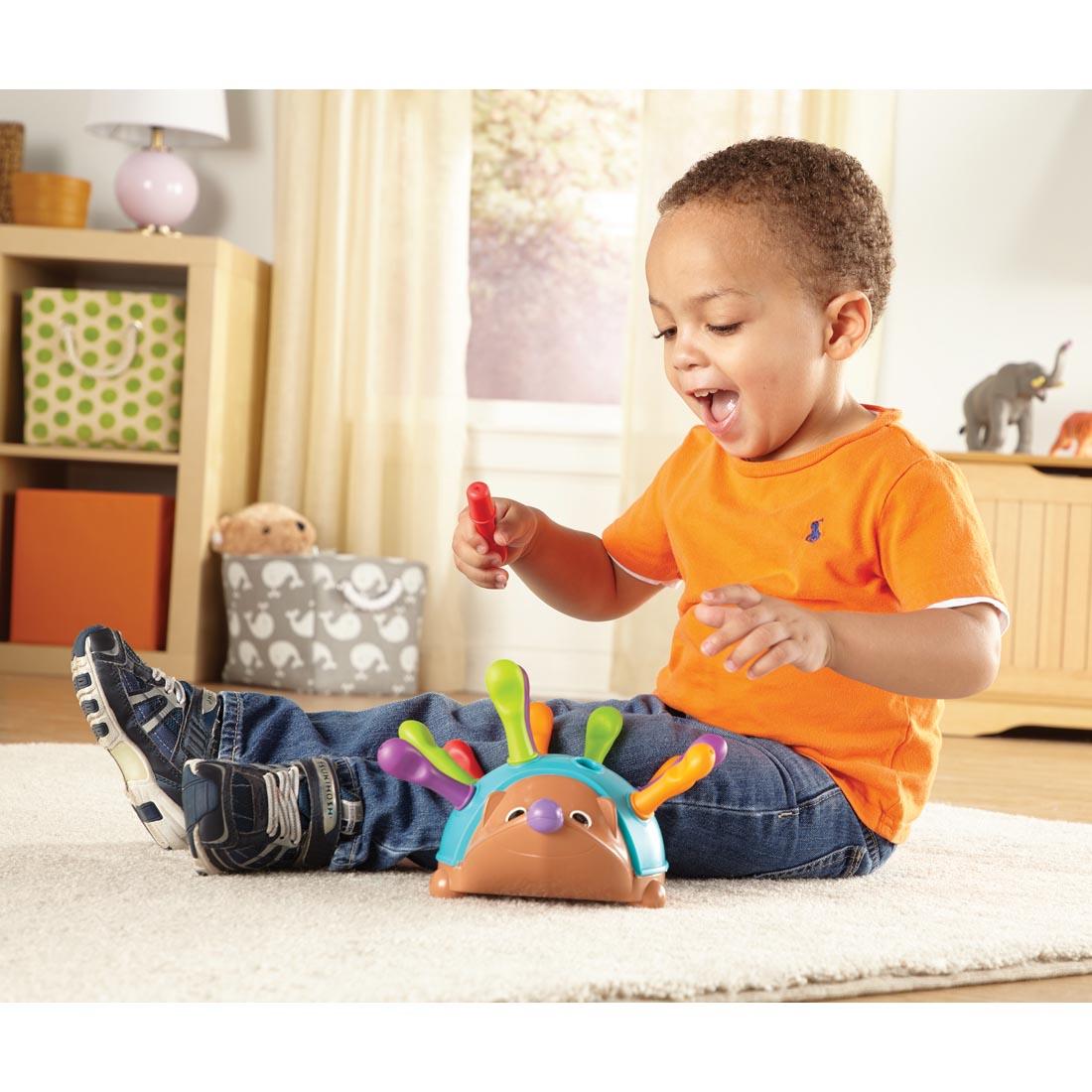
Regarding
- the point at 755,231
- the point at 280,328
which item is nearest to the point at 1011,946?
the point at 755,231

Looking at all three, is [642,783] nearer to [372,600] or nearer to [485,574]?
[485,574]

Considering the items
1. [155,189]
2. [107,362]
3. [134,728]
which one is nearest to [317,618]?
[107,362]

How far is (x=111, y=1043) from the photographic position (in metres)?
0.60

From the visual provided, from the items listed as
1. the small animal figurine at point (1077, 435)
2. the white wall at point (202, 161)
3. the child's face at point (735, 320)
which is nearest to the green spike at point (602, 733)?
the child's face at point (735, 320)

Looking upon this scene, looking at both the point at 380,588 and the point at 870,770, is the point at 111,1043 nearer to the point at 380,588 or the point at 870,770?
the point at 870,770

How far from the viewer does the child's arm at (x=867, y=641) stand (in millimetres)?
753

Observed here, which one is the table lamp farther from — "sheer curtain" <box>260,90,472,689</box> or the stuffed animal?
the stuffed animal

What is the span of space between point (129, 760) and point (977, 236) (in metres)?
2.10

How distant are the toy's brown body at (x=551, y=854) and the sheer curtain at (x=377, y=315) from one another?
167 centimetres

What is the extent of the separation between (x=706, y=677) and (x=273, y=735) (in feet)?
1.04

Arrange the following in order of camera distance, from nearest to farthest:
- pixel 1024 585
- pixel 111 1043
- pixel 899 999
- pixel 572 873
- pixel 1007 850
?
pixel 111 1043, pixel 899 999, pixel 572 873, pixel 1007 850, pixel 1024 585

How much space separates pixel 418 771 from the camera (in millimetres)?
887

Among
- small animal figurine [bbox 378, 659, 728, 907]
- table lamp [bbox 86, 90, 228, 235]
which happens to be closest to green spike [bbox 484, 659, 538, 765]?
small animal figurine [bbox 378, 659, 728, 907]

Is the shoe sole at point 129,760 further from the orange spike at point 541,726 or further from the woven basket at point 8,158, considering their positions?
the woven basket at point 8,158
